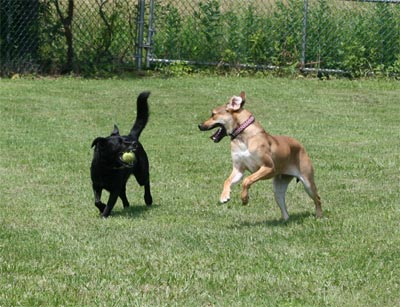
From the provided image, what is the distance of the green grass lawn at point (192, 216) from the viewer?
541cm

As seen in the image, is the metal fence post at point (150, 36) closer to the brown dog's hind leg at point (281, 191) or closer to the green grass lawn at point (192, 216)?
the green grass lawn at point (192, 216)

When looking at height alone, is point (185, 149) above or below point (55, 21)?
below

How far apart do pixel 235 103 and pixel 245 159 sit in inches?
18.4

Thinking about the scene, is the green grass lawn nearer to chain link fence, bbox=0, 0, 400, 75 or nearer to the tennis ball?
the tennis ball

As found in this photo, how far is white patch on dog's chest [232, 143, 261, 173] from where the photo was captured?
→ 290 inches

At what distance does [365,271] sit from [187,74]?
1187 centimetres

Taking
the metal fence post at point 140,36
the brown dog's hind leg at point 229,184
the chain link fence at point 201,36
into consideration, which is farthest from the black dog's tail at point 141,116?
the metal fence post at point 140,36

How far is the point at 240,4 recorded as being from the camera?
59.6ft

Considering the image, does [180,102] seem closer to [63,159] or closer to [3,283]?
[63,159]

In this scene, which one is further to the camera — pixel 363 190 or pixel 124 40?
pixel 124 40

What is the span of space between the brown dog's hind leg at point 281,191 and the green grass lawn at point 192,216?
105mm

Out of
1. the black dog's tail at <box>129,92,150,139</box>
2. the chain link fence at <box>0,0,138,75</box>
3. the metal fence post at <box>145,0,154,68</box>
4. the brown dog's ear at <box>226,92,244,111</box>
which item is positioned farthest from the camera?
the metal fence post at <box>145,0,154,68</box>

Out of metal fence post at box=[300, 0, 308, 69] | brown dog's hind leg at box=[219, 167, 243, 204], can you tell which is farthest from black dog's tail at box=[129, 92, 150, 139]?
metal fence post at box=[300, 0, 308, 69]

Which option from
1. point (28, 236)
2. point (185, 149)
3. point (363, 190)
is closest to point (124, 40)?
point (185, 149)
